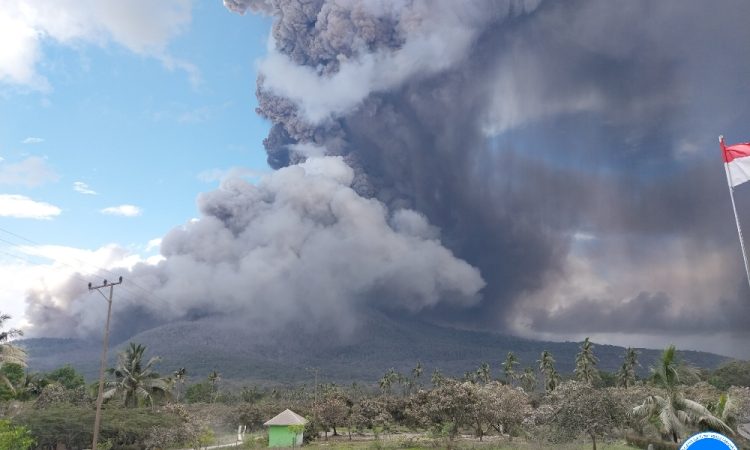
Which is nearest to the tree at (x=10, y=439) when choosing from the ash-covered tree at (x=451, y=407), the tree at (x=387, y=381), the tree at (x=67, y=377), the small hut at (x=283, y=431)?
the ash-covered tree at (x=451, y=407)

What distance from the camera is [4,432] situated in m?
30.3

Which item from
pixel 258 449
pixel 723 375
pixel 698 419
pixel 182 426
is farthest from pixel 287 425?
pixel 723 375

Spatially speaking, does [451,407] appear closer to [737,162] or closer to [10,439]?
[10,439]

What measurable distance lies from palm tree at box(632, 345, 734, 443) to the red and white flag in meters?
18.3

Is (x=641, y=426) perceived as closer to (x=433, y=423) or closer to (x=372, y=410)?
(x=433, y=423)

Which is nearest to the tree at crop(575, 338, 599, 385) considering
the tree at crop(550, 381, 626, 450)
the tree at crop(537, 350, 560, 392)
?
the tree at crop(537, 350, 560, 392)

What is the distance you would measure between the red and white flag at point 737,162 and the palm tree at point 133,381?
58.4 meters

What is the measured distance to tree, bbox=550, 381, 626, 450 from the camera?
124 ft

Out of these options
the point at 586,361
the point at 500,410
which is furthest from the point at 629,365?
the point at 500,410

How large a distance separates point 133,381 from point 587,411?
4752 cm

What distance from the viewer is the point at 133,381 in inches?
2384

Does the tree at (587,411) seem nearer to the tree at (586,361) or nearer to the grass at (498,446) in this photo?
the grass at (498,446)

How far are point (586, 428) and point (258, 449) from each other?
34871 millimetres

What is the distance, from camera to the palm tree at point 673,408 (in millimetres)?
29531
